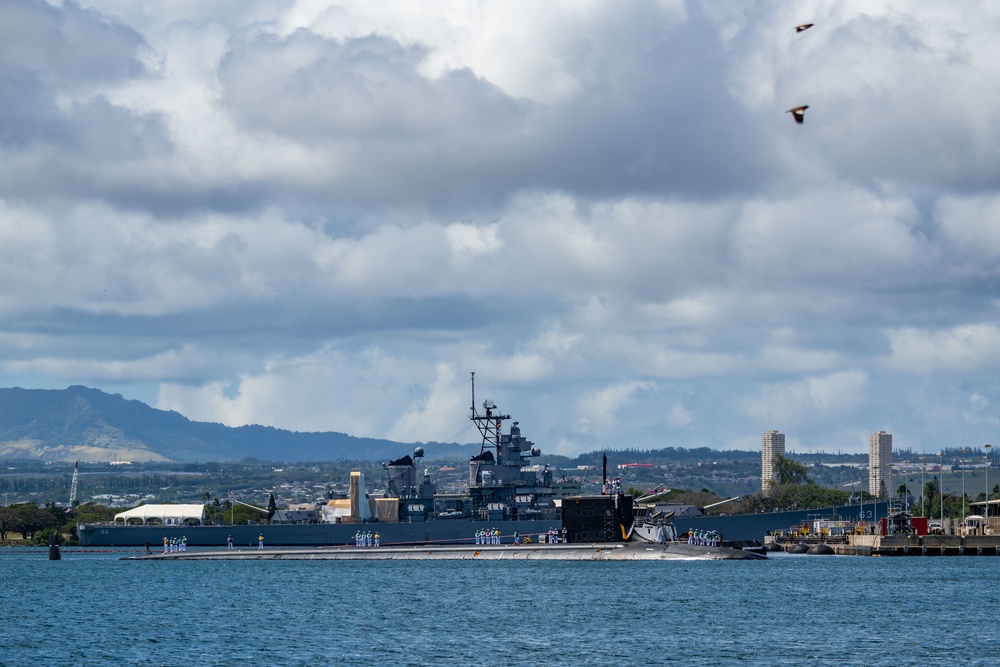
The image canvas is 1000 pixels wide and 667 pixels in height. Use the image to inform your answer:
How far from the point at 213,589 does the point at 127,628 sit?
1095 inches

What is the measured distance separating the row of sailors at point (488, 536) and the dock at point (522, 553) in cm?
993

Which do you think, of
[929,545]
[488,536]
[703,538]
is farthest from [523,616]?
[488,536]

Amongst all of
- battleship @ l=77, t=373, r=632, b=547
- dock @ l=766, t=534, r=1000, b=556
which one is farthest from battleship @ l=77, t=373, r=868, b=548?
dock @ l=766, t=534, r=1000, b=556

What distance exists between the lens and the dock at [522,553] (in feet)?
404

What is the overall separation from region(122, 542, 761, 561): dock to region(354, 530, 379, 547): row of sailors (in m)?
12.9

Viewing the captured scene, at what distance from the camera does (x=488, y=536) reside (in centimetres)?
16238

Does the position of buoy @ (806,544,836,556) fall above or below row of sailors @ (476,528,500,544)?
below

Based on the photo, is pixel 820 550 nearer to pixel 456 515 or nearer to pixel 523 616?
pixel 456 515

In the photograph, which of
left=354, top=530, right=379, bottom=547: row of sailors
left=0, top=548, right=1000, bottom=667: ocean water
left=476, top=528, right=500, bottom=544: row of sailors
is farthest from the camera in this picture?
left=354, top=530, right=379, bottom=547: row of sailors

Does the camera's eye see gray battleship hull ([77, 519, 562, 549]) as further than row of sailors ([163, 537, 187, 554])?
No

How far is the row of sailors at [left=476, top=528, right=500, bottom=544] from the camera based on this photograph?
149738 millimetres

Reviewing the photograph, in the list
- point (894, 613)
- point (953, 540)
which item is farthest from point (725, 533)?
point (894, 613)

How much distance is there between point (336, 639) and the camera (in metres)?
72.4

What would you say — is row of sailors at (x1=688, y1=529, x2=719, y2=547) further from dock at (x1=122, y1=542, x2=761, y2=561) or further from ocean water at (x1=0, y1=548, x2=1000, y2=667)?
ocean water at (x1=0, y1=548, x2=1000, y2=667)
